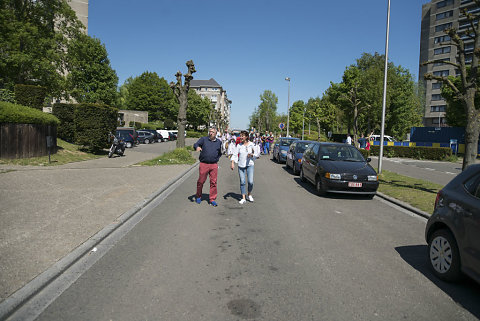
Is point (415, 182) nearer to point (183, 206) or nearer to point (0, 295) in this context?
point (183, 206)

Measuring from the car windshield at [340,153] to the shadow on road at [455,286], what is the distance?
19.0 ft

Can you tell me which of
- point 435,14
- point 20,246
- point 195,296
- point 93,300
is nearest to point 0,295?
point 93,300

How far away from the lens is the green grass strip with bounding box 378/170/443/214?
29.0ft

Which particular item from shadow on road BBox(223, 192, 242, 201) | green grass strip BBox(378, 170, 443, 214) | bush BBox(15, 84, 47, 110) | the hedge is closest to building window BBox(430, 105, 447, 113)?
the hedge

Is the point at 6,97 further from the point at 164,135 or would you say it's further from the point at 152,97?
the point at 152,97

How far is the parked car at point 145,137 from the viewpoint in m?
40.7

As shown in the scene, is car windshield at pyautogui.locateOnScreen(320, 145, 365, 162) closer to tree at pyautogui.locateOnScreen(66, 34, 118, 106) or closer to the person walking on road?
the person walking on road

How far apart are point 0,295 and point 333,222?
221 inches

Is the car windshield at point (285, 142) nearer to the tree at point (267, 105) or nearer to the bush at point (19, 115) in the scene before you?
the bush at point (19, 115)

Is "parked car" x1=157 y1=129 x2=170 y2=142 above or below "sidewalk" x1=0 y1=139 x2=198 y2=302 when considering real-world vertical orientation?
above

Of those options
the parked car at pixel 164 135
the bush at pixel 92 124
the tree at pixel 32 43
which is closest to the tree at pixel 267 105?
the parked car at pixel 164 135

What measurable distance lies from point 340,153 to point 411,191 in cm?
251

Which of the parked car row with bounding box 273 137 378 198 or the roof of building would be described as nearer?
the parked car row with bounding box 273 137 378 198

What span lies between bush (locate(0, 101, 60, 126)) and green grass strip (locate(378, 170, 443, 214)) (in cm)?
1534
